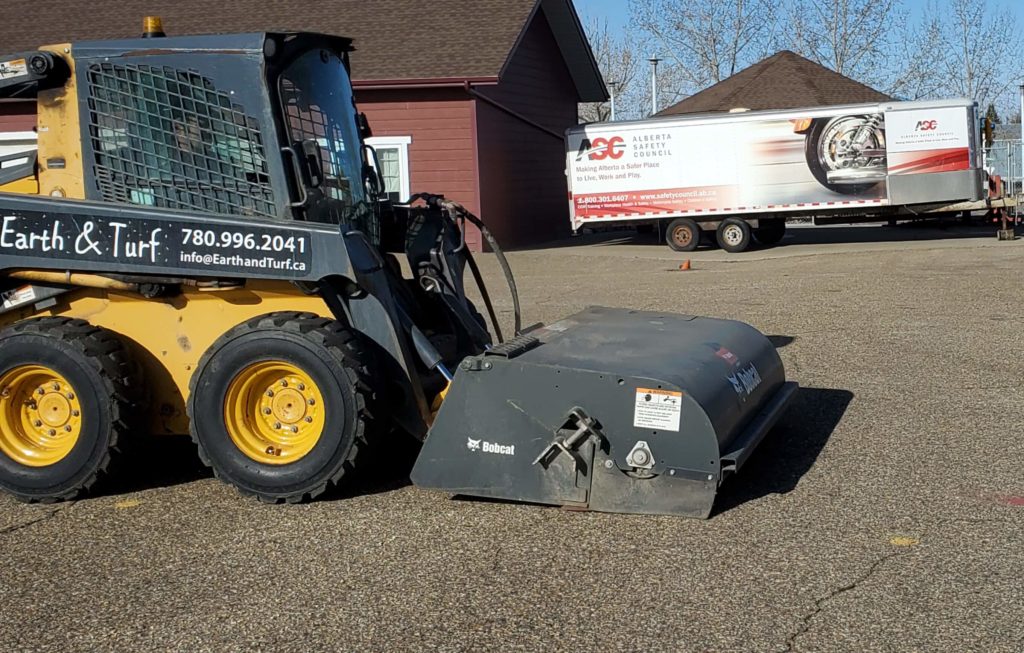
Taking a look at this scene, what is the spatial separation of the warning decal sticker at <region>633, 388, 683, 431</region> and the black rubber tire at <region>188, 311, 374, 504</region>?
133 centimetres

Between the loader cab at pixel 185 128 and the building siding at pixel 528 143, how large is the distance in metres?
18.1

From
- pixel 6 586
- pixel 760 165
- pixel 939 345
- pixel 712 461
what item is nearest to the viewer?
pixel 6 586

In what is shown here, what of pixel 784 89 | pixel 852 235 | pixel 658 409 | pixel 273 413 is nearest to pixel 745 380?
pixel 658 409

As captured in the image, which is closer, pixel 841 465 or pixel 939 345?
pixel 841 465

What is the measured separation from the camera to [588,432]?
18.4 feet

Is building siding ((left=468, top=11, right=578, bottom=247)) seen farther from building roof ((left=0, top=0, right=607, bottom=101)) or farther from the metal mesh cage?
the metal mesh cage

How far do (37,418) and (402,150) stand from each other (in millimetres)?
18307

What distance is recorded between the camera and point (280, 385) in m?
6.12

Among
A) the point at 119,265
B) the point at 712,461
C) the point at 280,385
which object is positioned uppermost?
the point at 119,265

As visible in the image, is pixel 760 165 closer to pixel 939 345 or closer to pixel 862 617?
pixel 939 345

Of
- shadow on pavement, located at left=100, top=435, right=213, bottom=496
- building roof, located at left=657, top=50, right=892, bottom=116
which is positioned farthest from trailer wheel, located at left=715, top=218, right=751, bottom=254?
shadow on pavement, located at left=100, top=435, right=213, bottom=496

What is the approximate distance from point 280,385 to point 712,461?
2215 millimetres


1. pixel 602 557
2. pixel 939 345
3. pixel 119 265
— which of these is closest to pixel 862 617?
pixel 602 557

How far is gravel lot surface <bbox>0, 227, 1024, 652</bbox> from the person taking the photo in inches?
176
